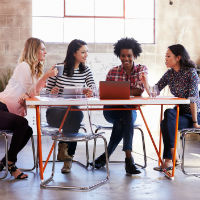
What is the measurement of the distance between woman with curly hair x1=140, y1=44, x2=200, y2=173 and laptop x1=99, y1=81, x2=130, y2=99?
369mm

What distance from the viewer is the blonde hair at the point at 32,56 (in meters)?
3.60

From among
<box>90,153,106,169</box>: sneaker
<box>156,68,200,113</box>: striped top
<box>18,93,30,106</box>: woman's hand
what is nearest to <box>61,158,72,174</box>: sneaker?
<box>90,153,106,169</box>: sneaker

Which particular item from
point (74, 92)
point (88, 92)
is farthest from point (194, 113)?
point (74, 92)

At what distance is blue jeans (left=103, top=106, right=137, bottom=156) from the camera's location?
3502mm

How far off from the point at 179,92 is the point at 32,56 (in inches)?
53.4

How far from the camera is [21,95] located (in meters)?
3.53

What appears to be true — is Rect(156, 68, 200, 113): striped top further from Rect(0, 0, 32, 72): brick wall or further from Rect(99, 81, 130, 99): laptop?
Rect(0, 0, 32, 72): brick wall

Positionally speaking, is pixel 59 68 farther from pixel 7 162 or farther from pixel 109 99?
pixel 7 162

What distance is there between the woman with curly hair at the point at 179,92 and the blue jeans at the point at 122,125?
285mm

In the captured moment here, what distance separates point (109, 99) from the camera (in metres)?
3.14

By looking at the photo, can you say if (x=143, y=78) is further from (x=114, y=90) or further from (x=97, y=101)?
(x=97, y=101)

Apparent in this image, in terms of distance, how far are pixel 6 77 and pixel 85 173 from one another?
3.57 m

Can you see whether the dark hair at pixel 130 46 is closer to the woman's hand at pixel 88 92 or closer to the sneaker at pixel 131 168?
the woman's hand at pixel 88 92

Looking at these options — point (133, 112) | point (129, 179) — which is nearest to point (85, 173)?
point (129, 179)
